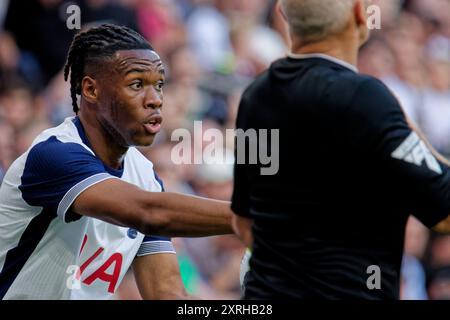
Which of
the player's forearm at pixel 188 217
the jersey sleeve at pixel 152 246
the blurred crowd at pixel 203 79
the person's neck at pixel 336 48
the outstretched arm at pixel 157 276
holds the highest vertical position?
the person's neck at pixel 336 48

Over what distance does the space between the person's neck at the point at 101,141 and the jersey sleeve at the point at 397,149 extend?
5.20 feet

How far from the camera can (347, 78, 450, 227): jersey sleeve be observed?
355 cm

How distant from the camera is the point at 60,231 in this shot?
4848 mm

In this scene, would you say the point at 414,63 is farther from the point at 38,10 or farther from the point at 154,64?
the point at 154,64

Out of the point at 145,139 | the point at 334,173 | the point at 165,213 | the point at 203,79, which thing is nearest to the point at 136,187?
the point at 165,213

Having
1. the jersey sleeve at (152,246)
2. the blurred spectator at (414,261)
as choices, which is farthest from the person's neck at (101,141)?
the blurred spectator at (414,261)

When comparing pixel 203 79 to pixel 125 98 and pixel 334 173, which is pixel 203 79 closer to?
pixel 125 98

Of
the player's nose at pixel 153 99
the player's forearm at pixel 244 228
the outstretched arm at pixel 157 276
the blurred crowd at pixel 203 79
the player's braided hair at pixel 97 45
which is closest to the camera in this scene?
the player's forearm at pixel 244 228

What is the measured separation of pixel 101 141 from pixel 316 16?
1528 millimetres

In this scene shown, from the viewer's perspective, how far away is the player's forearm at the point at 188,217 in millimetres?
4371

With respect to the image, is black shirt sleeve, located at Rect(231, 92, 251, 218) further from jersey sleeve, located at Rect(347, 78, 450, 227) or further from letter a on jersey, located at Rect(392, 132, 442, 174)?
letter a on jersey, located at Rect(392, 132, 442, 174)

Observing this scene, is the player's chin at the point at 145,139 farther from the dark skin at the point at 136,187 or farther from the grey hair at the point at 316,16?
the grey hair at the point at 316,16

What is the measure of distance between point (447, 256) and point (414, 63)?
2.46 meters

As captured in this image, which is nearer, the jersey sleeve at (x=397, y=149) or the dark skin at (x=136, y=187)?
the jersey sleeve at (x=397, y=149)
